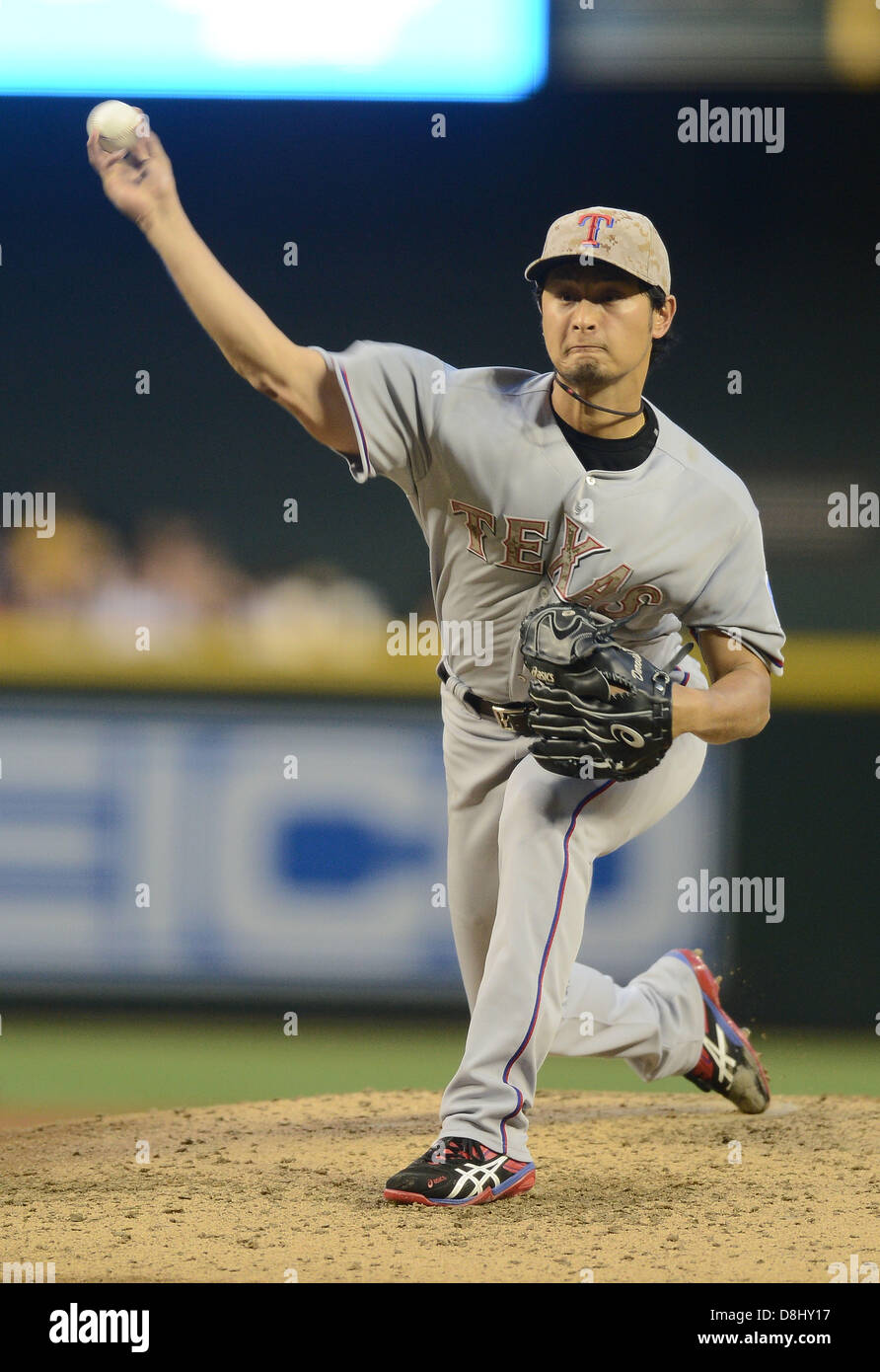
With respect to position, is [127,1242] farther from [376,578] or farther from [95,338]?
[95,338]

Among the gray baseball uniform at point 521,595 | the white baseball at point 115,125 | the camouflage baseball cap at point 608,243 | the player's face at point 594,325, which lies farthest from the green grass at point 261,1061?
the white baseball at point 115,125

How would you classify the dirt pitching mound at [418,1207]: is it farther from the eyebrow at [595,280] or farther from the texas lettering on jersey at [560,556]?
the eyebrow at [595,280]

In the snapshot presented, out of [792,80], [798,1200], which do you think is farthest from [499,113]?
[798,1200]

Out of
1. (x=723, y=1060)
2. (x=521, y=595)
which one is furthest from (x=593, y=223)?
(x=723, y=1060)

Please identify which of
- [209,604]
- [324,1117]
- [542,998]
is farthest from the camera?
[209,604]

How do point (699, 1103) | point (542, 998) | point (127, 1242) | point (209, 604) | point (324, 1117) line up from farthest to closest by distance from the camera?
point (209, 604) < point (699, 1103) < point (324, 1117) < point (542, 998) < point (127, 1242)

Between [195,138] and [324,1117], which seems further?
[195,138]

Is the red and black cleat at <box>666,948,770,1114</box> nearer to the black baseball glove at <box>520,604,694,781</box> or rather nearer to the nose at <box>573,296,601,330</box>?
the black baseball glove at <box>520,604,694,781</box>
